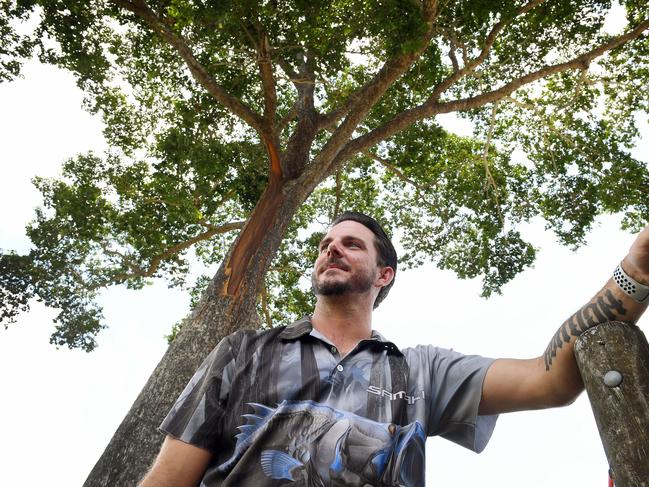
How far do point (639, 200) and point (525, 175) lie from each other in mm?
2368

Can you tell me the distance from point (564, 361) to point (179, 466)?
151 centimetres

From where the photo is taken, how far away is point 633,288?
167 cm

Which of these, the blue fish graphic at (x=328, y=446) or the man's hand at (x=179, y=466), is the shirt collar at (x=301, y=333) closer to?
the blue fish graphic at (x=328, y=446)

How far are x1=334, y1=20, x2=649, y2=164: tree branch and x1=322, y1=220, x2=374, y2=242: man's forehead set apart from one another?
5325mm

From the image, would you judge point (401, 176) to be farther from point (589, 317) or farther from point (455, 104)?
point (589, 317)

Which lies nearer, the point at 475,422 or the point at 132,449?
the point at 475,422

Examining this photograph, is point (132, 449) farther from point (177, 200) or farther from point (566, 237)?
point (566, 237)

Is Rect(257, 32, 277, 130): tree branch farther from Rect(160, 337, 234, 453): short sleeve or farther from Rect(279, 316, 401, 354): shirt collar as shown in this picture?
Rect(160, 337, 234, 453): short sleeve

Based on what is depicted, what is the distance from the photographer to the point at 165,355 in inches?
230

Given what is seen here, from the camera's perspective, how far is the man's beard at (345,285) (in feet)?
8.44

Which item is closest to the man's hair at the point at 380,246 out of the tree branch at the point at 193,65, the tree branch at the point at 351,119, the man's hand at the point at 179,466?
the man's hand at the point at 179,466

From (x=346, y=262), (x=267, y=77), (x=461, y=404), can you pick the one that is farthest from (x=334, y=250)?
(x=267, y=77)

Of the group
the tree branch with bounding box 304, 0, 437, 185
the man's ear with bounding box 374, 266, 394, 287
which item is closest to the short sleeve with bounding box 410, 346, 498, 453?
the man's ear with bounding box 374, 266, 394, 287

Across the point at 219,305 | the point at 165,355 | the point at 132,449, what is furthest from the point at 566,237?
the point at 132,449
